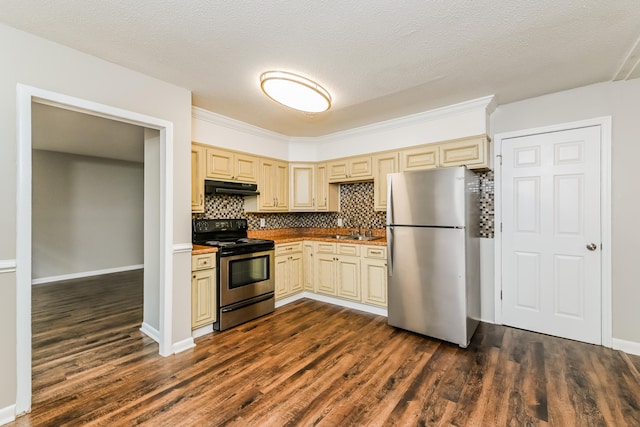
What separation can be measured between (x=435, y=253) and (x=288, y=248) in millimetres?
1952

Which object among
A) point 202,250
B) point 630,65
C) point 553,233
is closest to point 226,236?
point 202,250

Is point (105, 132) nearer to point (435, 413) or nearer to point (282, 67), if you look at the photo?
point (282, 67)

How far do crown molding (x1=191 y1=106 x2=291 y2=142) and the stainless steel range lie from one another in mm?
1217

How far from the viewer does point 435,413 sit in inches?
70.5

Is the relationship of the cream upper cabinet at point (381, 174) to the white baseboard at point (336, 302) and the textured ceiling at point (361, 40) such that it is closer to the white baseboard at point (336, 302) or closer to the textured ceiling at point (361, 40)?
the textured ceiling at point (361, 40)

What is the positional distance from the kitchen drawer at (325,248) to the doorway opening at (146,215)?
1.98 metres

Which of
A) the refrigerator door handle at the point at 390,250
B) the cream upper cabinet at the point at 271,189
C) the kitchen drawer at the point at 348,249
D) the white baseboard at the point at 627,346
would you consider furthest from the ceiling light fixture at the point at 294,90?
the white baseboard at the point at 627,346

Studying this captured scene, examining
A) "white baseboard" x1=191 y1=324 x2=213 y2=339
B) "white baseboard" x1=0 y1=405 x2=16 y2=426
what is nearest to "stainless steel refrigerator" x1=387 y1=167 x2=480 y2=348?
"white baseboard" x1=191 y1=324 x2=213 y2=339

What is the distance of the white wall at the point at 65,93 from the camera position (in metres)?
1.77

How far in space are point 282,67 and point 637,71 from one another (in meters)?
3.03

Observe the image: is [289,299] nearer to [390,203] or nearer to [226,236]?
[226,236]

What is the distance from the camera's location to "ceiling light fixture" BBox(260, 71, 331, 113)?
222 cm

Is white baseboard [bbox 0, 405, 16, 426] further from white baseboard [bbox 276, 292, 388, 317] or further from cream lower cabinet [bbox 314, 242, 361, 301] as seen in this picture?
cream lower cabinet [bbox 314, 242, 361, 301]

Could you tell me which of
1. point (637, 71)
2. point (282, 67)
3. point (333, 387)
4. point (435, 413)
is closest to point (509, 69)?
point (637, 71)
